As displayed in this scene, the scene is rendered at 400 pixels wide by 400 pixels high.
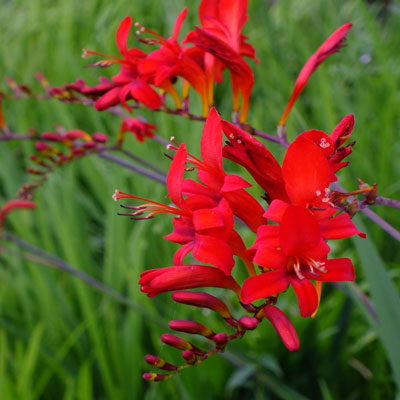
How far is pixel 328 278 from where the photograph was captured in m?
0.49

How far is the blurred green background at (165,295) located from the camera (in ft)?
4.01

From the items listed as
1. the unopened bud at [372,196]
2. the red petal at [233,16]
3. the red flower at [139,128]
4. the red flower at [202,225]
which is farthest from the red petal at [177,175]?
the red flower at [139,128]

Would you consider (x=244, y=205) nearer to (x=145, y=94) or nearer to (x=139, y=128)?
(x=145, y=94)

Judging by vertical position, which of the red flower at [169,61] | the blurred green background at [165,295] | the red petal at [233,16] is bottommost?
the blurred green background at [165,295]

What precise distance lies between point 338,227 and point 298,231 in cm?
5

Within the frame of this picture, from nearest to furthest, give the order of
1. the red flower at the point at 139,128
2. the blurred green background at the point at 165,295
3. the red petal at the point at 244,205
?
the red petal at the point at 244,205, the red flower at the point at 139,128, the blurred green background at the point at 165,295

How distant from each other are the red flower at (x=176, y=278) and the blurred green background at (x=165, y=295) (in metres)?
0.35

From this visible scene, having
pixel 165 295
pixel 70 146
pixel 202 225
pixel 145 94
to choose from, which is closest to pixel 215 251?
pixel 202 225

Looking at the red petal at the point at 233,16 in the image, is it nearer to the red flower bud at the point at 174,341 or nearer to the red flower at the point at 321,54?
the red flower at the point at 321,54

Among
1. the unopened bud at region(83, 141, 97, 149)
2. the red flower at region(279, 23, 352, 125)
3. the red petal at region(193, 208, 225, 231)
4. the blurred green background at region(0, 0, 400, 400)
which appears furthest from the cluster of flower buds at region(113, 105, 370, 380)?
the unopened bud at region(83, 141, 97, 149)

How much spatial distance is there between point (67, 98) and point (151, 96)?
0.23 metres

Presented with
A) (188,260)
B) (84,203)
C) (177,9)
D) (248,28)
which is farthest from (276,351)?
(248,28)

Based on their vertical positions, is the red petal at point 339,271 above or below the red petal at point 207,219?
below

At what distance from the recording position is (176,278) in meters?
0.51
